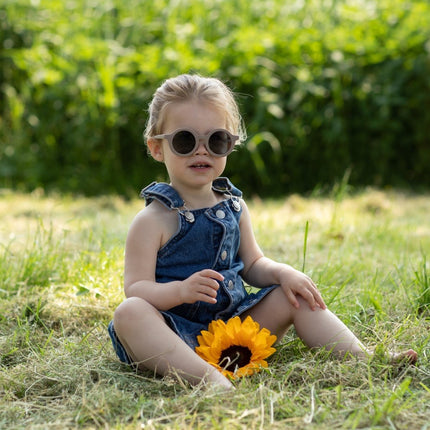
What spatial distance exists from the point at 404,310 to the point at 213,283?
95 centimetres

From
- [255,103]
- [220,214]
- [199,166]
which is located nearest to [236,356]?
[220,214]

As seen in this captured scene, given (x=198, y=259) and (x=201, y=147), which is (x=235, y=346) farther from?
(x=201, y=147)

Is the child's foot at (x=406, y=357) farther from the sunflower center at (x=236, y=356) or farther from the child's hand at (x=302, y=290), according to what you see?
the sunflower center at (x=236, y=356)

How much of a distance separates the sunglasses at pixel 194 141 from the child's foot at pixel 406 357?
83cm

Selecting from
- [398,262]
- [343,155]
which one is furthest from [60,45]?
[398,262]

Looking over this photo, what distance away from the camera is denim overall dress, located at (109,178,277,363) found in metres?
2.16

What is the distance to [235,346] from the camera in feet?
6.84

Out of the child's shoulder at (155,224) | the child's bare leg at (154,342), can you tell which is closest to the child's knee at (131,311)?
the child's bare leg at (154,342)

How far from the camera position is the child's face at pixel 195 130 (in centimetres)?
219

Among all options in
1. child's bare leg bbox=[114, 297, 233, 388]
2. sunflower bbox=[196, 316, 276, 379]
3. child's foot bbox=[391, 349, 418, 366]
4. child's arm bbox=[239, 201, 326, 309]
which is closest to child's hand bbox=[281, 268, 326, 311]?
child's arm bbox=[239, 201, 326, 309]

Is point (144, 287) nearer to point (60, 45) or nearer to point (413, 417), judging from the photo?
point (413, 417)

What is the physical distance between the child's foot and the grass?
0.09 feet

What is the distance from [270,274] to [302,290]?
17cm

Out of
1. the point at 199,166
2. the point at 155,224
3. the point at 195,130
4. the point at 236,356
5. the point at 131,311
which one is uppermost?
the point at 195,130
